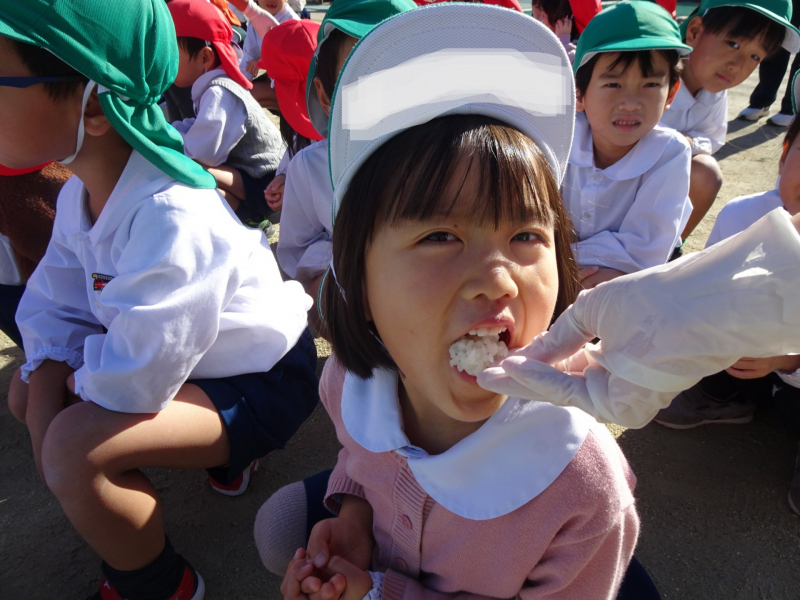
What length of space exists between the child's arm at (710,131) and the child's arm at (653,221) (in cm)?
91

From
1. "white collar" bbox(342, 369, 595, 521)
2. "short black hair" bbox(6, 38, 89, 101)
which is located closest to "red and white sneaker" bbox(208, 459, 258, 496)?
"white collar" bbox(342, 369, 595, 521)

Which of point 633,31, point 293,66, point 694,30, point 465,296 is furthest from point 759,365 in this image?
point 293,66

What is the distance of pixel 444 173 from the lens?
3.04ft

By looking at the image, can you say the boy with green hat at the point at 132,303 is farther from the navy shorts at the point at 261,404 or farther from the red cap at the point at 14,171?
the red cap at the point at 14,171

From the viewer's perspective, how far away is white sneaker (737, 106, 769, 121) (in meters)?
5.30

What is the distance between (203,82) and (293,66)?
2.36ft

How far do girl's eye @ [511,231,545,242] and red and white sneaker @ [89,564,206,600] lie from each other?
1324 millimetres

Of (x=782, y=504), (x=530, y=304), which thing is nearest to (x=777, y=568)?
(x=782, y=504)

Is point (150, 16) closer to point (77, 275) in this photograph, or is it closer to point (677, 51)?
point (77, 275)

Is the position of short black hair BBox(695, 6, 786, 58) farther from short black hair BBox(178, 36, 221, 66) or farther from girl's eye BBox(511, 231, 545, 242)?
short black hair BBox(178, 36, 221, 66)

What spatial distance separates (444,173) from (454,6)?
283 millimetres

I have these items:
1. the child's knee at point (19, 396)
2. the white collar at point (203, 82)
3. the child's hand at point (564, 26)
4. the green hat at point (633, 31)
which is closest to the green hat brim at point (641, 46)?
the green hat at point (633, 31)

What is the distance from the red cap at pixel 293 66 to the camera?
2980 mm

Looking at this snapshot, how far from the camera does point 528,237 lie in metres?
0.97
